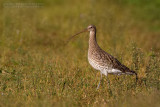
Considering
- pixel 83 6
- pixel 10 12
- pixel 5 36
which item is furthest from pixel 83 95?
pixel 83 6

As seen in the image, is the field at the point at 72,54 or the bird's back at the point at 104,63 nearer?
the field at the point at 72,54

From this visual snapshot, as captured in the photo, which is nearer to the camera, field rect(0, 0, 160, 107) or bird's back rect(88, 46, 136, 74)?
field rect(0, 0, 160, 107)

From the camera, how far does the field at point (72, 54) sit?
6.52 metres

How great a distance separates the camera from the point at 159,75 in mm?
7262

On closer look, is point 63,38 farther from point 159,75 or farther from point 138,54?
point 159,75

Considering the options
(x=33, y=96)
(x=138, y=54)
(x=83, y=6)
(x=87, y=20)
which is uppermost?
(x=83, y=6)

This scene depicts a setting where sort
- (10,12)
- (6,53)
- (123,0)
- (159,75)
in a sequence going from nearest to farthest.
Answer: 1. (159,75)
2. (6,53)
3. (10,12)
4. (123,0)

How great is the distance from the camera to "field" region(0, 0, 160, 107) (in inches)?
257

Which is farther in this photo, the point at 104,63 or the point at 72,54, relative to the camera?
the point at 72,54

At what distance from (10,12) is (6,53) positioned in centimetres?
304

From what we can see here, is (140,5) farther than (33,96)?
Yes

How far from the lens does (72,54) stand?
34.0ft

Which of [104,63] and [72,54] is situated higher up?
[72,54]

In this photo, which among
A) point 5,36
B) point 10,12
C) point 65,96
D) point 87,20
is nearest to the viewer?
point 65,96
